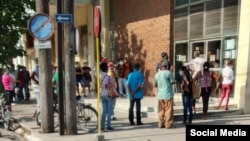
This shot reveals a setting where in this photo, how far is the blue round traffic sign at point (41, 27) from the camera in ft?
26.3

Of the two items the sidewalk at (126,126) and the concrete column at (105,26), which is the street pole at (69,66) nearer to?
the sidewalk at (126,126)

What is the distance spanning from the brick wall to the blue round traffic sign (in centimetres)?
683

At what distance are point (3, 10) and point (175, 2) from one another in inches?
282

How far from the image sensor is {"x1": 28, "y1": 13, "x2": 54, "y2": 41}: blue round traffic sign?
8.02m

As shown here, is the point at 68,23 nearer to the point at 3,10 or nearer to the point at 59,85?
the point at 59,85

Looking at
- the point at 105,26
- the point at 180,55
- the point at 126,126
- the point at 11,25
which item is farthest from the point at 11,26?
the point at 105,26

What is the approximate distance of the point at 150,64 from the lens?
15.0m

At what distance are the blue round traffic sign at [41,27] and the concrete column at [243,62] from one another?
6.29m

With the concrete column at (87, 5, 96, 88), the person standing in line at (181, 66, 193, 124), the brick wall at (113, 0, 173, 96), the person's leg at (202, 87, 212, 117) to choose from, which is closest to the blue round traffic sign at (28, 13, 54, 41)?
the person standing in line at (181, 66, 193, 124)

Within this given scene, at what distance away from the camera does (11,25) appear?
1103 cm

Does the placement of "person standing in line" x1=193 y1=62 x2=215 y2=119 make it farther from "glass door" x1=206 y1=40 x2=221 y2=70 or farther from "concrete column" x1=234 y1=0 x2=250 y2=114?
"glass door" x1=206 y1=40 x2=221 y2=70

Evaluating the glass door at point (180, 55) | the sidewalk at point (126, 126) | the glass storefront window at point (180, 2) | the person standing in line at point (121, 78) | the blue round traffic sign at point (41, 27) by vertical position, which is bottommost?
the sidewalk at point (126, 126)

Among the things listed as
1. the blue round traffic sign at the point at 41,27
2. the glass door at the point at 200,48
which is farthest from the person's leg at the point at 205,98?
the blue round traffic sign at the point at 41,27

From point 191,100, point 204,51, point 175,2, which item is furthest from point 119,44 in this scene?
point 191,100
